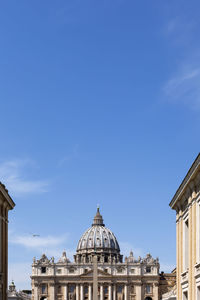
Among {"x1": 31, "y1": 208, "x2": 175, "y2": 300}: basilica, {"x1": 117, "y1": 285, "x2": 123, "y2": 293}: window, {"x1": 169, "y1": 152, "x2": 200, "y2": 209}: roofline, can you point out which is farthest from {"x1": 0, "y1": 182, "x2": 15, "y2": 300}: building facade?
{"x1": 117, "y1": 285, "x2": 123, "y2": 293}: window

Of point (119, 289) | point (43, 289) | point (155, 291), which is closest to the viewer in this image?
point (155, 291)

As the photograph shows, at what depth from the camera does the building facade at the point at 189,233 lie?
26.9m

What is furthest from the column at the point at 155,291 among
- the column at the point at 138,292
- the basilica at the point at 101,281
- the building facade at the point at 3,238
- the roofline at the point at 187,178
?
the building facade at the point at 3,238

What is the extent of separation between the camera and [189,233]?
94.5ft

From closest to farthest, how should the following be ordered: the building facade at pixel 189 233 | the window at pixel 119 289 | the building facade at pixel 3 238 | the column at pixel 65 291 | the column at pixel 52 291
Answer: the building facade at pixel 189 233 < the building facade at pixel 3 238 < the column at pixel 52 291 < the column at pixel 65 291 < the window at pixel 119 289

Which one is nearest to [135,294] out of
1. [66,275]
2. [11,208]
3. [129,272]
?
[129,272]

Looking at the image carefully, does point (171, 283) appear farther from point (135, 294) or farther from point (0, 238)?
point (0, 238)

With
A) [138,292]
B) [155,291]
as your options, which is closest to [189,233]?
[155,291]

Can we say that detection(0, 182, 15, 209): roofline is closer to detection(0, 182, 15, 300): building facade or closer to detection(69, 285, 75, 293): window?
detection(0, 182, 15, 300): building facade

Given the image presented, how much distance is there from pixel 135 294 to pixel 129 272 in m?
6.42

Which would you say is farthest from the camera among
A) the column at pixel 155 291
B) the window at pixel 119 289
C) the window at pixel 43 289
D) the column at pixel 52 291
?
the window at pixel 119 289

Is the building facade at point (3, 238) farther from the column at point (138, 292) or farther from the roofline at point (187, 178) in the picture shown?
the column at point (138, 292)

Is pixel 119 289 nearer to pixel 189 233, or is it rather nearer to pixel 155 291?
pixel 155 291

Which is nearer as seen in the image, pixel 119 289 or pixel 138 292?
pixel 138 292
